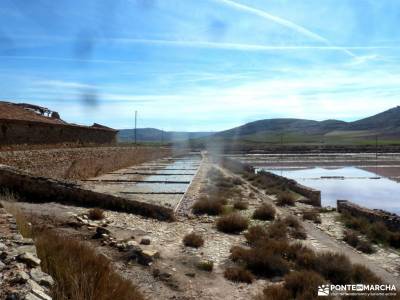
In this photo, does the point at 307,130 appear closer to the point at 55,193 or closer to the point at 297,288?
the point at 55,193

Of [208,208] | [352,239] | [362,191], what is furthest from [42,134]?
[362,191]

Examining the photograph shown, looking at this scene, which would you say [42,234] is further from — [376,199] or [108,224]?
[376,199]

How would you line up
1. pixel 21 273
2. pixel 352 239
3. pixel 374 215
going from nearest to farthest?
pixel 21 273 < pixel 352 239 < pixel 374 215

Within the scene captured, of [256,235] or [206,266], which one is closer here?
[206,266]

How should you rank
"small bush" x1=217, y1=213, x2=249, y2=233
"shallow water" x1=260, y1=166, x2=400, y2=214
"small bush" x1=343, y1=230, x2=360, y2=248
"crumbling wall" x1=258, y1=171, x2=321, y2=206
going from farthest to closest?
"shallow water" x1=260, y1=166, x2=400, y2=214 < "crumbling wall" x1=258, y1=171, x2=321, y2=206 < "small bush" x1=217, y1=213, x2=249, y2=233 < "small bush" x1=343, y1=230, x2=360, y2=248

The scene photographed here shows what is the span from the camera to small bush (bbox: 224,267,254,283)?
7.25 m

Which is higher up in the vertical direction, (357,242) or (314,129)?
(314,129)

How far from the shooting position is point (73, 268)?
5188 mm

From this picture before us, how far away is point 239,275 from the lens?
732cm

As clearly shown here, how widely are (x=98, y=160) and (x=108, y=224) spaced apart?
14.1m

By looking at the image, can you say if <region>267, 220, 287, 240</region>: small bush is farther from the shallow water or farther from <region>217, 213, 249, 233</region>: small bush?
the shallow water

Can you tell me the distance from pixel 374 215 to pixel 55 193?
981 centimetres

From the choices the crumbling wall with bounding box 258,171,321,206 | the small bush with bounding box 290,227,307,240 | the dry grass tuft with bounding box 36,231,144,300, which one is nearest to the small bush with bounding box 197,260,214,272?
the dry grass tuft with bounding box 36,231,144,300

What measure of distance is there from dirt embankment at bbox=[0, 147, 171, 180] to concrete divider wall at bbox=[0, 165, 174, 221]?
57 centimetres
